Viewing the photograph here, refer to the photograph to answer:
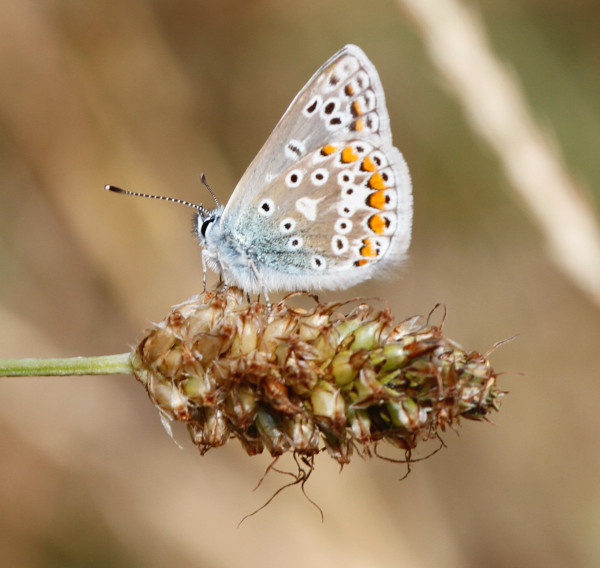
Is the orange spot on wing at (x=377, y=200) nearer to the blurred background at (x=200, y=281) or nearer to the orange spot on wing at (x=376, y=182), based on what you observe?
the orange spot on wing at (x=376, y=182)

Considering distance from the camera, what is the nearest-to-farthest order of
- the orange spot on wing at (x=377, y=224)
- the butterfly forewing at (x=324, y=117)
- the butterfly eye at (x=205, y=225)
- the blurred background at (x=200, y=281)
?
the butterfly forewing at (x=324, y=117)
the orange spot on wing at (x=377, y=224)
the butterfly eye at (x=205, y=225)
the blurred background at (x=200, y=281)

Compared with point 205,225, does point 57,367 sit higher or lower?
higher

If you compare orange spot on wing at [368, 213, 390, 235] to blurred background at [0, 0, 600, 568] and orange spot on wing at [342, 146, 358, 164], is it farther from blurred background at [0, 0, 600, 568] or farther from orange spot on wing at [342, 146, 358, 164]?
blurred background at [0, 0, 600, 568]

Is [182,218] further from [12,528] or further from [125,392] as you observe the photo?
[12,528]

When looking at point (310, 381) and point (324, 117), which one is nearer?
point (310, 381)

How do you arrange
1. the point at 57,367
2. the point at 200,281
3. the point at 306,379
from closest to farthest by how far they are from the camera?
the point at 57,367
the point at 306,379
the point at 200,281

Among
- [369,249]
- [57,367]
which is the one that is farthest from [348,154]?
[57,367]

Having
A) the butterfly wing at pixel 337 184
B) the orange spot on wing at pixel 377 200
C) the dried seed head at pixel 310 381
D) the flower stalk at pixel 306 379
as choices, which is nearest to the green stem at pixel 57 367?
the flower stalk at pixel 306 379

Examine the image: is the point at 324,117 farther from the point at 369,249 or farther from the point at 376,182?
the point at 369,249
